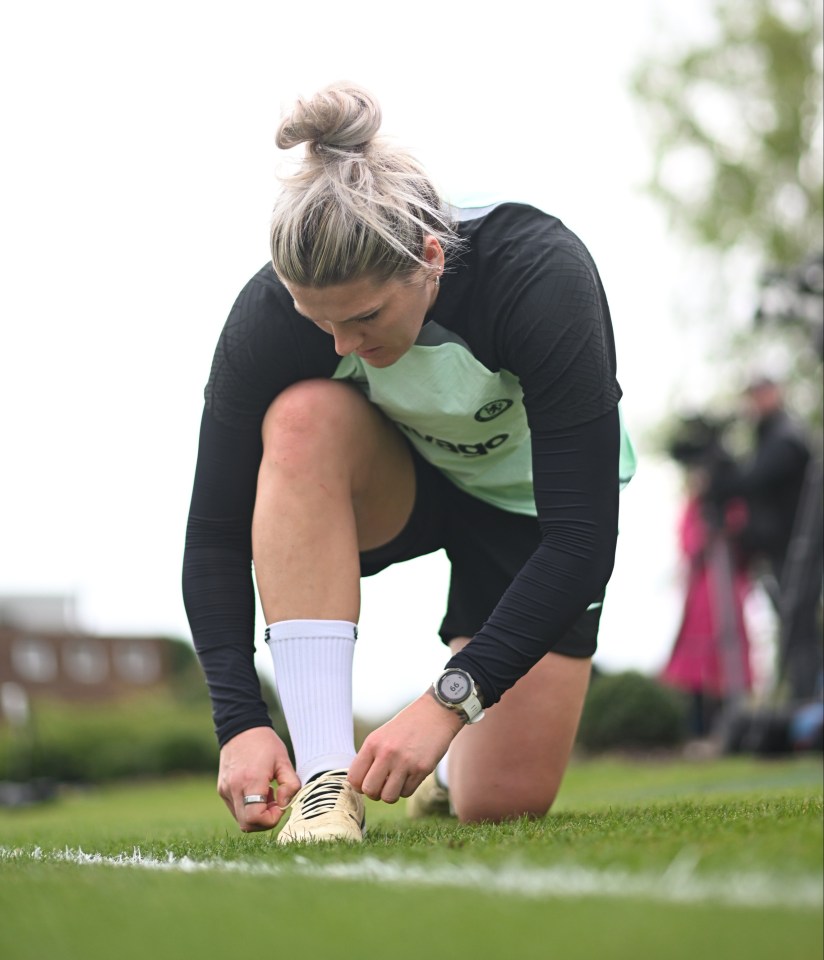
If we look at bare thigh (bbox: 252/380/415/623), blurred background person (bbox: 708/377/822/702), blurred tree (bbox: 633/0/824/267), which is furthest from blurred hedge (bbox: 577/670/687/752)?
blurred tree (bbox: 633/0/824/267)

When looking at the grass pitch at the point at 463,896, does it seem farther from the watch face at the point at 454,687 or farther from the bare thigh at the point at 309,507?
the bare thigh at the point at 309,507

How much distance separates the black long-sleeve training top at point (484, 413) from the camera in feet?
8.11

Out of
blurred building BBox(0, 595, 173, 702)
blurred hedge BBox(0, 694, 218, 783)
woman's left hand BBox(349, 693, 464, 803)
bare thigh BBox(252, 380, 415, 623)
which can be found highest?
bare thigh BBox(252, 380, 415, 623)

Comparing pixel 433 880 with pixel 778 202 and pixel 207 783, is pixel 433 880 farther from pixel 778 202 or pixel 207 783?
pixel 778 202

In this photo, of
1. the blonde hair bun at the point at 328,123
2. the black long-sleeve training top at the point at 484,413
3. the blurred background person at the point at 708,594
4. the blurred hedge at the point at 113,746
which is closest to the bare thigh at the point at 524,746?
the black long-sleeve training top at the point at 484,413

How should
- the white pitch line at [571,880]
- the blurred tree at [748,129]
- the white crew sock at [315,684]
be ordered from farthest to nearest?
the blurred tree at [748,129]
the white crew sock at [315,684]
the white pitch line at [571,880]

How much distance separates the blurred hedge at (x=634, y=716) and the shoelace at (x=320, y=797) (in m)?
7.01

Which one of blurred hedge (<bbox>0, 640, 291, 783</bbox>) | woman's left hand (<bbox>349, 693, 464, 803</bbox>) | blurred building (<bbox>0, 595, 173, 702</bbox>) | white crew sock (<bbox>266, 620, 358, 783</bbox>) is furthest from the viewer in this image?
blurred building (<bbox>0, 595, 173, 702</bbox>)

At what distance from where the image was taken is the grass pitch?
4.42ft

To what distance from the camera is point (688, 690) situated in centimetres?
988

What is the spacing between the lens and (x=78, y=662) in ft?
128

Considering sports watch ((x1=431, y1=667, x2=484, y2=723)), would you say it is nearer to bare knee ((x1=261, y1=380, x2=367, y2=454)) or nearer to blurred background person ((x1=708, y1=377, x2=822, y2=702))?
bare knee ((x1=261, y1=380, x2=367, y2=454))

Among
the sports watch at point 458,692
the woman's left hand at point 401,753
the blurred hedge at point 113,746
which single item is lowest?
the blurred hedge at point 113,746

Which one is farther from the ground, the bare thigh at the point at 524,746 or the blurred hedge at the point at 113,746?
the bare thigh at the point at 524,746
